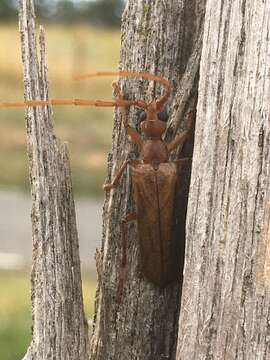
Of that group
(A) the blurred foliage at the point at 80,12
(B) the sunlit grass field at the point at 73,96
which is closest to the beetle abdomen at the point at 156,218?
(B) the sunlit grass field at the point at 73,96

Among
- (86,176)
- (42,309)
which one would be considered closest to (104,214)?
(42,309)

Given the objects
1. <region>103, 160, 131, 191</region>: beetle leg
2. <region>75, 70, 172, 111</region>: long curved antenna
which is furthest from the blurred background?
Answer: <region>75, 70, 172, 111</region>: long curved antenna

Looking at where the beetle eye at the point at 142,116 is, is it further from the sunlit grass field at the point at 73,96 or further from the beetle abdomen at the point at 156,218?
the sunlit grass field at the point at 73,96

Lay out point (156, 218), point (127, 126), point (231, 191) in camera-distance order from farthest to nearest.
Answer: point (156, 218), point (127, 126), point (231, 191)

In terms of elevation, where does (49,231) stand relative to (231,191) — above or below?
below

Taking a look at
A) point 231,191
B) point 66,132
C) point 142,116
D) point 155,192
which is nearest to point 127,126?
point 142,116

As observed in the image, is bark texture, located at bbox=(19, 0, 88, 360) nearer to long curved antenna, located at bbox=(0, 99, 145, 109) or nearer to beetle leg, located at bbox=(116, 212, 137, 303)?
long curved antenna, located at bbox=(0, 99, 145, 109)

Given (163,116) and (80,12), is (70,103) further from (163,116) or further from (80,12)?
(80,12)

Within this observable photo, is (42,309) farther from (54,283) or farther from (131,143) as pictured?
(131,143)
